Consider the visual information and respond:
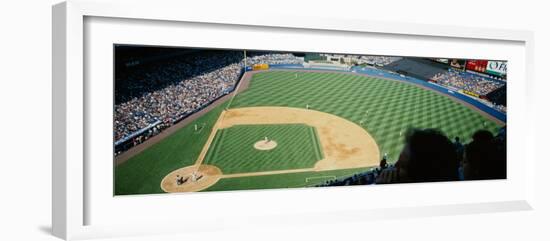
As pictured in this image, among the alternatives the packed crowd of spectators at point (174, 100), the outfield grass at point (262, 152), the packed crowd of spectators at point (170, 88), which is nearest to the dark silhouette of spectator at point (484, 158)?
the outfield grass at point (262, 152)

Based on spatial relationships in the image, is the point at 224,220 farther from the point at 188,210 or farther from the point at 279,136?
the point at 279,136

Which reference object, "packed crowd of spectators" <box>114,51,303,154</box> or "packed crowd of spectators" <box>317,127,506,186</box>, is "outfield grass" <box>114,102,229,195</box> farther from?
"packed crowd of spectators" <box>317,127,506,186</box>

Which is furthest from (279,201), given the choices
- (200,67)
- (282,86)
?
(200,67)

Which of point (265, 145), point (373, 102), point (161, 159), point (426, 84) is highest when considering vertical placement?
point (426, 84)

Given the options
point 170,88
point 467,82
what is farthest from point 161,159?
point 467,82

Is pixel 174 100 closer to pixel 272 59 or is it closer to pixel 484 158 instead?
pixel 272 59

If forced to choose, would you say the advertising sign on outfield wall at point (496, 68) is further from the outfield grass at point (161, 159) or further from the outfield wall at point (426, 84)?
the outfield grass at point (161, 159)
